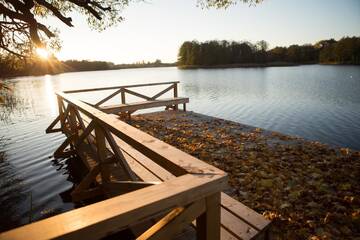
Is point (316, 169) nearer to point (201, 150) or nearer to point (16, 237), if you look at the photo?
point (201, 150)

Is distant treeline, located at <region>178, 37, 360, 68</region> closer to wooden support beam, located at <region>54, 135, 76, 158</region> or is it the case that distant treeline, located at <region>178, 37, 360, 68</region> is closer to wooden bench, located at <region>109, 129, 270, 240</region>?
wooden support beam, located at <region>54, 135, 76, 158</region>

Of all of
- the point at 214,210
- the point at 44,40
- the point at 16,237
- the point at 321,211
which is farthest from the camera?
the point at 44,40

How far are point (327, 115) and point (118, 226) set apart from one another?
18740 mm

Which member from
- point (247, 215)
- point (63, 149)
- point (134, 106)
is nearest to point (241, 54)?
point (134, 106)

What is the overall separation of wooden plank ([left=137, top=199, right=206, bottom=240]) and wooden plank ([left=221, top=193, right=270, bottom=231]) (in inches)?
66.9

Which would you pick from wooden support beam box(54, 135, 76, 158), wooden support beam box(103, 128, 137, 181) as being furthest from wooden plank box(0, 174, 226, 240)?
wooden support beam box(54, 135, 76, 158)

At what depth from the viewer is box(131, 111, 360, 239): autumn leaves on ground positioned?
4031 mm

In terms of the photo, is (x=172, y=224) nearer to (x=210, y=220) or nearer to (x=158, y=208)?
(x=158, y=208)

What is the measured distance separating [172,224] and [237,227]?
5.57ft

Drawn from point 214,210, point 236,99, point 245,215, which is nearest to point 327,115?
point 236,99

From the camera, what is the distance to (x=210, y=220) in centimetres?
188

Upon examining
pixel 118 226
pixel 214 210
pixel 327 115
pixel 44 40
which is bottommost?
pixel 327 115

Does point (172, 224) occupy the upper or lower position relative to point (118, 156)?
upper

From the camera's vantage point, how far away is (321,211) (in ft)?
14.2
